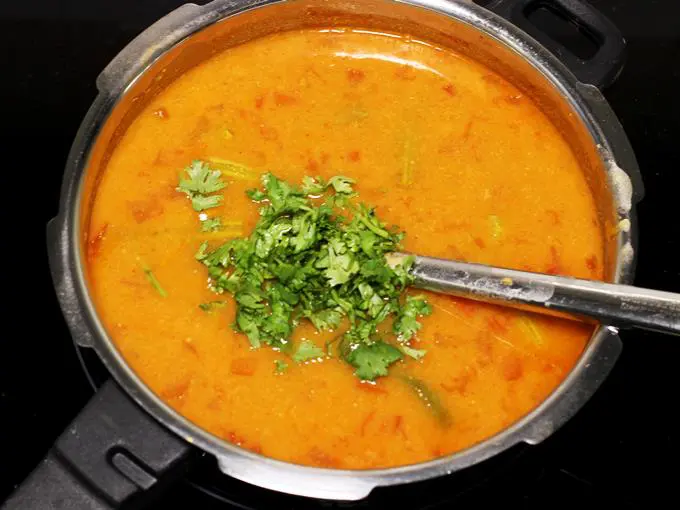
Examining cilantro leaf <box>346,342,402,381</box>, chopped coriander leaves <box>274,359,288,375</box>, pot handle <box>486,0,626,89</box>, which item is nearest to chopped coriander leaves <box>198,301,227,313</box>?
chopped coriander leaves <box>274,359,288,375</box>

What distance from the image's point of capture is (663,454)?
172cm

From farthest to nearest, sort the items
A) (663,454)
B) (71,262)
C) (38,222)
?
1. (38,222)
2. (663,454)
3. (71,262)

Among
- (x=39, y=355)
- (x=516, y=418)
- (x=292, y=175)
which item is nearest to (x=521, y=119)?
(x=292, y=175)

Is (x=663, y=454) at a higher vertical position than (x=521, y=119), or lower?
lower

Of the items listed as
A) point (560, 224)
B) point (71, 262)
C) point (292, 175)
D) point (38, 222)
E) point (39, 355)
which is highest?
point (560, 224)

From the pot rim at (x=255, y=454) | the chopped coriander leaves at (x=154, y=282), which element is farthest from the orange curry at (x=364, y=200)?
the pot rim at (x=255, y=454)

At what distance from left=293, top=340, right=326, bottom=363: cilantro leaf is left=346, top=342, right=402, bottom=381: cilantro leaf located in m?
0.06

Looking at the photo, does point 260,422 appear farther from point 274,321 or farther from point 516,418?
point 516,418

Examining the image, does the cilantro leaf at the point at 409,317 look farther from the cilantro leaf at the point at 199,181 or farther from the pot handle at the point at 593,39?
the pot handle at the point at 593,39

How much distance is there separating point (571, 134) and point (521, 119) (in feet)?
0.42

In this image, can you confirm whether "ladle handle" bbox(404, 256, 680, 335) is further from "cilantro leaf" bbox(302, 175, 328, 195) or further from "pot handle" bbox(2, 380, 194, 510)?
"pot handle" bbox(2, 380, 194, 510)

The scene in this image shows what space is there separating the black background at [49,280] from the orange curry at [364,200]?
6.4 inches

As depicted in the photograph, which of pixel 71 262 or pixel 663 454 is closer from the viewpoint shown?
pixel 71 262

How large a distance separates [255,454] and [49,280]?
2.29 ft
